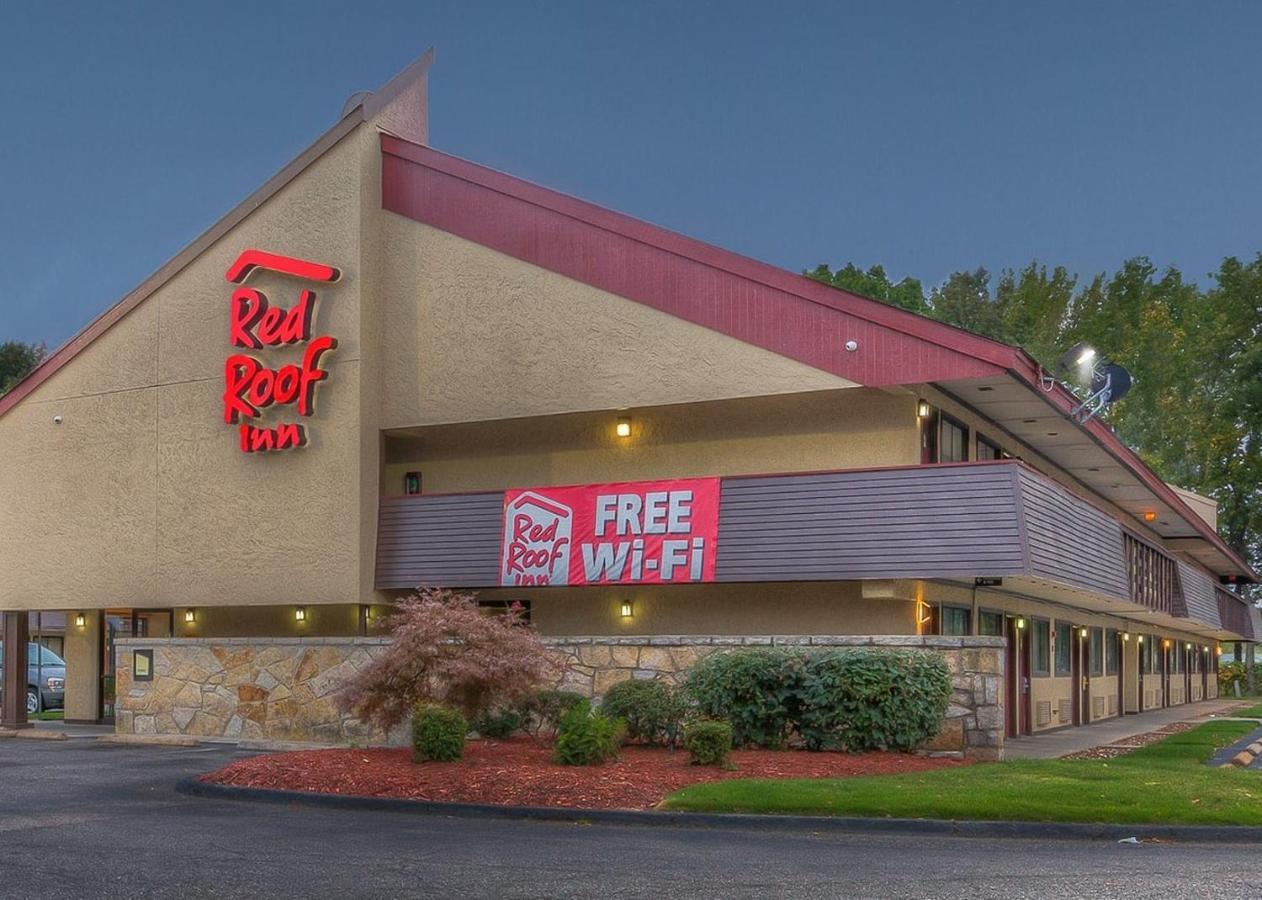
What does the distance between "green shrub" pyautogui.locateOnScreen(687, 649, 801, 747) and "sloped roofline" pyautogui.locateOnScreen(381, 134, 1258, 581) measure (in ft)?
16.8

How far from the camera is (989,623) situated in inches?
1096

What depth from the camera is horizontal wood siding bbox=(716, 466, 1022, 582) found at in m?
21.4

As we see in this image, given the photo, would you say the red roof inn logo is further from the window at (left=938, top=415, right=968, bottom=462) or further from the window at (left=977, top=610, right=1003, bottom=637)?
the window at (left=977, top=610, right=1003, bottom=637)

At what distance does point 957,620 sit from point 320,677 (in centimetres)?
1110

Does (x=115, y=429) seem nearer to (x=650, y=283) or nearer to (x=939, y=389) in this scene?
(x=650, y=283)

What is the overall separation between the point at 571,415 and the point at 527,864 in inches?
554

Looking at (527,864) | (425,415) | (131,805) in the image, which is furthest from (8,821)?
(425,415)

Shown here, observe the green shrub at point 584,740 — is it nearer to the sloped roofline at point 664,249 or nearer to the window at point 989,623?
the sloped roofline at point 664,249

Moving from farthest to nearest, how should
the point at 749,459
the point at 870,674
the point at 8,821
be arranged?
the point at 749,459 → the point at 870,674 → the point at 8,821

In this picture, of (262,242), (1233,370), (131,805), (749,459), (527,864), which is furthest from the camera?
(1233,370)

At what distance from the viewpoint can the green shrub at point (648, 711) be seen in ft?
64.4

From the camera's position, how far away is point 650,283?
24281 mm

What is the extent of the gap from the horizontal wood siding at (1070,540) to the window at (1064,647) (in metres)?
4.13

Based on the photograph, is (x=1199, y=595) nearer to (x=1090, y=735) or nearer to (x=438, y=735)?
(x=1090, y=735)
